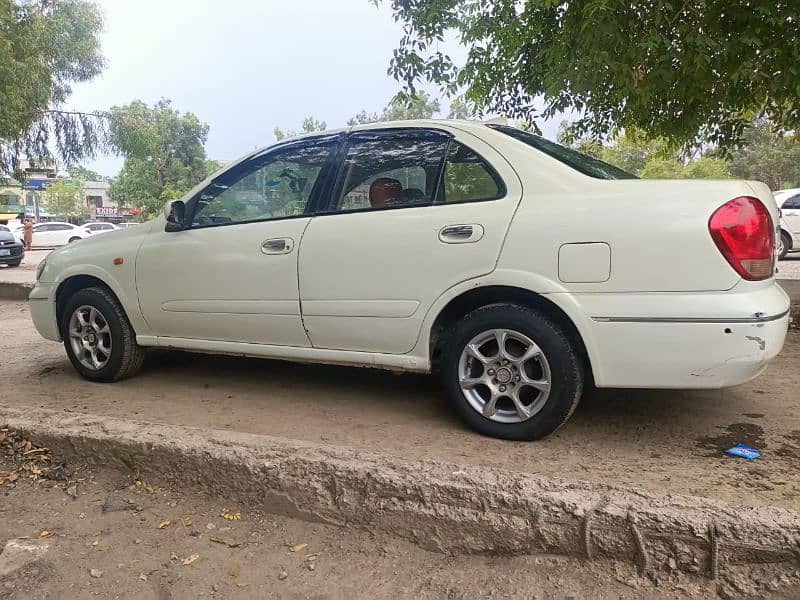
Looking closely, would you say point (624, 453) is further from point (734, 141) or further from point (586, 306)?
point (734, 141)

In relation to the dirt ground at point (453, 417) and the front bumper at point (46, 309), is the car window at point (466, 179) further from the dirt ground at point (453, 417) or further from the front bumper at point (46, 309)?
the front bumper at point (46, 309)

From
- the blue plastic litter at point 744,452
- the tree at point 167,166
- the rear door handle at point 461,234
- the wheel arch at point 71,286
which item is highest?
the tree at point 167,166

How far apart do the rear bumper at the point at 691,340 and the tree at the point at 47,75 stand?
11.6m

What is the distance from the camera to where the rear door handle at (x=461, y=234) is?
2.94 metres

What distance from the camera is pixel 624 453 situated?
279 cm

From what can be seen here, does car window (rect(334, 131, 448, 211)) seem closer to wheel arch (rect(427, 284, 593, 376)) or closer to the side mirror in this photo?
wheel arch (rect(427, 284, 593, 376))

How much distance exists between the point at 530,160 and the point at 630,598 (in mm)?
1920

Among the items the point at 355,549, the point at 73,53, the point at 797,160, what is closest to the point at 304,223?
the point at 355,549

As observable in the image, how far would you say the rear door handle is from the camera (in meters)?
2.94

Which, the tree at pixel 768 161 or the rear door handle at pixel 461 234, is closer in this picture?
the rear door handle at pixel 461 234

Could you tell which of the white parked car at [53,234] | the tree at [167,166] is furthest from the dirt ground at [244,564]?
the tree at [167,166]

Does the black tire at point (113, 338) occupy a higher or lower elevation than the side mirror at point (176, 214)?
lower

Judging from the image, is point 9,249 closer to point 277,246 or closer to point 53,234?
point 53,234

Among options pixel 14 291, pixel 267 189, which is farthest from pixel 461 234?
Result: pixel 14 291
